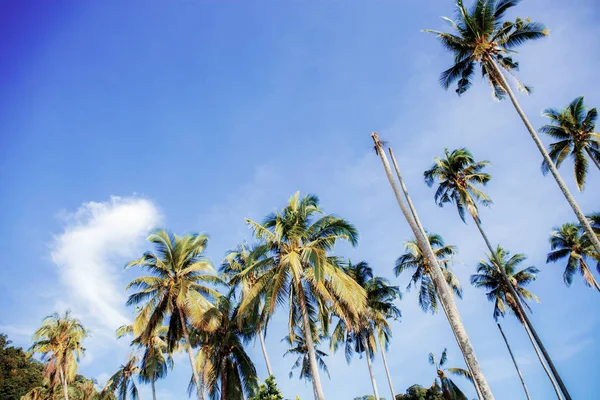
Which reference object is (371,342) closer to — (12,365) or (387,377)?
(387,377)

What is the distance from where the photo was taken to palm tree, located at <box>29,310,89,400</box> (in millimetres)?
30547

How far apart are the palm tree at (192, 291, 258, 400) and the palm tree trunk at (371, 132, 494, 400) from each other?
1241cm

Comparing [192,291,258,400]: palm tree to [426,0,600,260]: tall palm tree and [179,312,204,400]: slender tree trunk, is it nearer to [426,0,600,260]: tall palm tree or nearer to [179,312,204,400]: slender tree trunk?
[179,312,204,400]: slender tree trunk

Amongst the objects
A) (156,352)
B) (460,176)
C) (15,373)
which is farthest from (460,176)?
(15,373)

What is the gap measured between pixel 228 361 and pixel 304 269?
33.4ft

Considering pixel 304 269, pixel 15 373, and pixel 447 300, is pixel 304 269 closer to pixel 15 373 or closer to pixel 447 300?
pixel 447 300

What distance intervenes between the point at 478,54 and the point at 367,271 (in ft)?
60.0

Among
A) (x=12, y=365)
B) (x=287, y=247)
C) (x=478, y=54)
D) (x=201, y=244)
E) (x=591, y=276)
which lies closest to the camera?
(x=287, y=247)

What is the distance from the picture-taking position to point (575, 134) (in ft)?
88.3

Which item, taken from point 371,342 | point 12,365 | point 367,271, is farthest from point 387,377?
point 12,365

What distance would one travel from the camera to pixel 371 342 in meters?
30.6

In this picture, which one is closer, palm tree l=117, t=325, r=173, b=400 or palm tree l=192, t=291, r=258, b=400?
palm tree l=192, t=291, r=258, b=400

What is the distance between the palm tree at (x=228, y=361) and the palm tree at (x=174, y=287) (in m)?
1.91

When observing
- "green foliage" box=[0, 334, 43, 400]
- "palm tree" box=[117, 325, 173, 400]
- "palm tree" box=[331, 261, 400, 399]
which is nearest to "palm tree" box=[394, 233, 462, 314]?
"palm tree" box=[331, 261, 400, 399]
